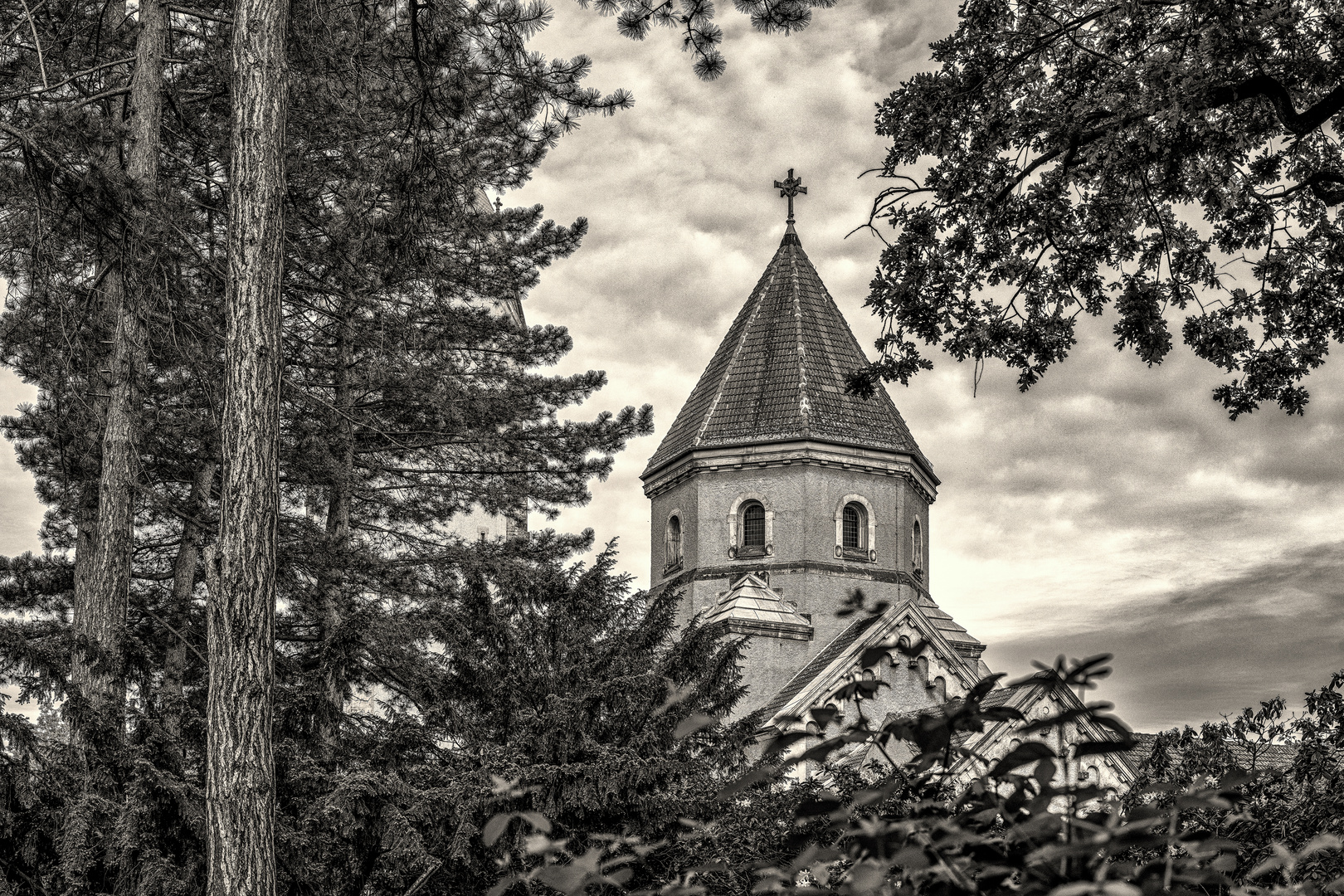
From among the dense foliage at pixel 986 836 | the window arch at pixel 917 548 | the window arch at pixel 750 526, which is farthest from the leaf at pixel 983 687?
the window arch at pixel 917 548

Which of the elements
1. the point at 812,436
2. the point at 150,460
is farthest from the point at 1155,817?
the point at 812,436

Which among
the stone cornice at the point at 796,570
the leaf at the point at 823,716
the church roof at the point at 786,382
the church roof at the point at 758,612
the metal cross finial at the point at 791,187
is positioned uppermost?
the metal cross finial at the point at 791,187

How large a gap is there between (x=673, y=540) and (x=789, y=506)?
3186mm

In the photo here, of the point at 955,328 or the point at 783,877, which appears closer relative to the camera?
the point at 783,877

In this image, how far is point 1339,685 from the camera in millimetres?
9547

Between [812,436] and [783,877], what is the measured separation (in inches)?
1061

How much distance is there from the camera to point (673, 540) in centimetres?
3045

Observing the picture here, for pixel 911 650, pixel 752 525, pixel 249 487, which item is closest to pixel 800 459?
pixel 752 525

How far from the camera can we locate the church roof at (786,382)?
29.6 metres

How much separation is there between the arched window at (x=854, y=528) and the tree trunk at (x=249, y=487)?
21186 mm

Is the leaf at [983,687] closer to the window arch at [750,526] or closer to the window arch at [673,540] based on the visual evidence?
the window arch at [750,526]

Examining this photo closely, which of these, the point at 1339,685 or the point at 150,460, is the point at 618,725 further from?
the point at 150,460

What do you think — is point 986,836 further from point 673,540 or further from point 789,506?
point 673,540

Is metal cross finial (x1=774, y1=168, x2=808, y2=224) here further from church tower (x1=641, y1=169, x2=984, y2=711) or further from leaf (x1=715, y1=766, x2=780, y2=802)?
leaf (x1=715, y1=766, x2=780, y2=802)
